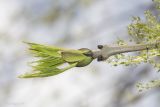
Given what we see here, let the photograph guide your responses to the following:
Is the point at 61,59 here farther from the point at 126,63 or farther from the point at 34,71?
the point at 126,63

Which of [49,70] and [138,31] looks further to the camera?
[138,31]

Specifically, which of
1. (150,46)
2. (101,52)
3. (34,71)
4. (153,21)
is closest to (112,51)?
(101,52)

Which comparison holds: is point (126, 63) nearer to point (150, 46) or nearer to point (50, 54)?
point (150, 46)

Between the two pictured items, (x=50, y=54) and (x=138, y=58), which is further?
(x=138, y=58)

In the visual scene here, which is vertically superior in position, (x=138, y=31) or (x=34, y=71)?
(x=138, y=31)

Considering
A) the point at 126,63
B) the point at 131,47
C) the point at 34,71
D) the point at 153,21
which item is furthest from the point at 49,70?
the point at 153,21

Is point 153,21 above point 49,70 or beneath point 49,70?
above
